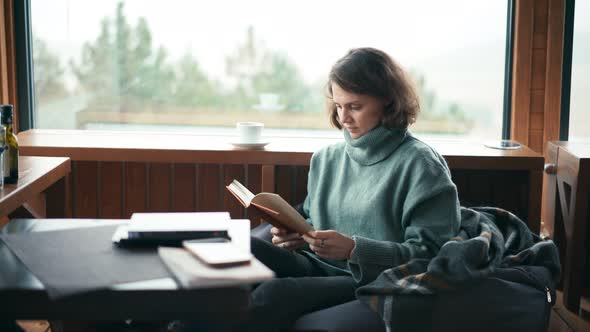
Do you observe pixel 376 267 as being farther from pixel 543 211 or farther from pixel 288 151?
pixel 543 211

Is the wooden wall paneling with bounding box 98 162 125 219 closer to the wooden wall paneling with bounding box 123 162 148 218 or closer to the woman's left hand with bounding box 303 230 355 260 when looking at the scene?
→ the wooden wall paneling with bounding box 123 162 148 218

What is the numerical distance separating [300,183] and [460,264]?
0.98 meters

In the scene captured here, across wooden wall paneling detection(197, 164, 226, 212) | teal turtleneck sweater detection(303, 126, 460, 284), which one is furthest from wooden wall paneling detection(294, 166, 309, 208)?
teal turtleneck sweater detection(303, 126, 460, 284)

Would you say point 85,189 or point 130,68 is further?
point 130,68

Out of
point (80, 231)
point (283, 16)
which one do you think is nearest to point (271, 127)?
point (283, 16)

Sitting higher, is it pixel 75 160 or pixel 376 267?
pixel 75 160

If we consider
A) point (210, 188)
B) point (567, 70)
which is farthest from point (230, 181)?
point (567, 70)

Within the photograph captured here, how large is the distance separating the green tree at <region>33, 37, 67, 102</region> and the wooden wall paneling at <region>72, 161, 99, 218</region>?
0.51 meters

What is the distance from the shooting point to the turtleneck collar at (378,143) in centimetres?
211

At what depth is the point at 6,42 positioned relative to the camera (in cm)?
300

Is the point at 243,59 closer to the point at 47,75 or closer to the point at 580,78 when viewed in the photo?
the point at 47,75

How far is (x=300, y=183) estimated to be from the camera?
2721 mm

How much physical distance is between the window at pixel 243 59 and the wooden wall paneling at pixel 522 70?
10 cm

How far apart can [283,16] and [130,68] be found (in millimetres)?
648
